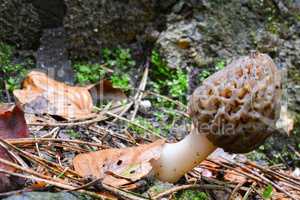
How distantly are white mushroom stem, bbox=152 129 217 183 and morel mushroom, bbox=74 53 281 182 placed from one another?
0.09ft

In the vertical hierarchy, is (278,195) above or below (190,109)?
below

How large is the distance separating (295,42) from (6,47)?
1.62 m

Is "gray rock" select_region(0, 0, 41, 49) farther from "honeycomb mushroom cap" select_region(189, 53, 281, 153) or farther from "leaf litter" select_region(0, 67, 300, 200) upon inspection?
"honeycomb mushroom cap" select_region(189, 53, 281, 153)

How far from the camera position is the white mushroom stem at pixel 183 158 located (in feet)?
6.06

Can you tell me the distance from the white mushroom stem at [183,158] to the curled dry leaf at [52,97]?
601mm

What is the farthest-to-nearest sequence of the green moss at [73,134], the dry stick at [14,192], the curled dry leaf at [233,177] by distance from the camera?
the green moss at [73,134]
the curled dry leaf at [233,177]
the dry stick at [14,192]

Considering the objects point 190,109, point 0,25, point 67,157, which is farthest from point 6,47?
point 190,109

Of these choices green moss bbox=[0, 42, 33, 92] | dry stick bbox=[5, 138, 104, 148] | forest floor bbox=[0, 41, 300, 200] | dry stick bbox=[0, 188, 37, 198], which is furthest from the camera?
green moss bbox=[0, 42, 33, 92]

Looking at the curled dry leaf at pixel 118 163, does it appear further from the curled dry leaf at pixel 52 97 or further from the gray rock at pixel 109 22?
the gray rock at pixel 109 22

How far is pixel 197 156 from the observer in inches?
72.6

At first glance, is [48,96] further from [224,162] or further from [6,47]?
[224,162]

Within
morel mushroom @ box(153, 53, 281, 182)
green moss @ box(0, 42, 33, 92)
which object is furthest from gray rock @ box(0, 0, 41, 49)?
morel mushroom @ box(153, 53, 281, 182)

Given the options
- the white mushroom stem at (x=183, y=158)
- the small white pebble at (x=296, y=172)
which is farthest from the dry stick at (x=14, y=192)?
the small white pebble at (x=296, y=172)

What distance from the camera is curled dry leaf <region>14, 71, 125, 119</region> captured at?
2.31 meters
